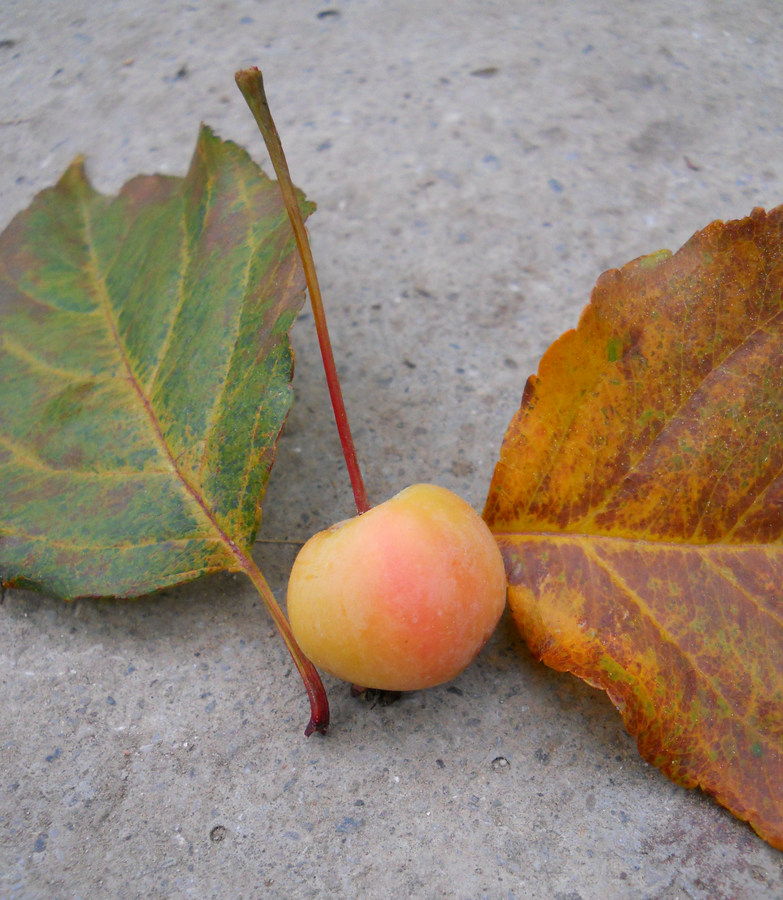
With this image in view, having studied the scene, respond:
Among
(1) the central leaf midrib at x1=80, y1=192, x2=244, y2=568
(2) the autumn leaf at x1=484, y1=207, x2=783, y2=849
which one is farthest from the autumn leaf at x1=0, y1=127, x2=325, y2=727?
(2) the autumn leaf at x1=484, y1=207, x2=783, y2=849

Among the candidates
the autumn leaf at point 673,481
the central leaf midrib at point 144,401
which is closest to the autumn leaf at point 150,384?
the central leaf midrib at point 144,401

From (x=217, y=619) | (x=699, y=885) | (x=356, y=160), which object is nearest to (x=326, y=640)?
(x=217, y=619)

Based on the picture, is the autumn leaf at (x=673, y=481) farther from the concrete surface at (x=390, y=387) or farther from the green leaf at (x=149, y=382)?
the green leaf at (x=149, y=382)

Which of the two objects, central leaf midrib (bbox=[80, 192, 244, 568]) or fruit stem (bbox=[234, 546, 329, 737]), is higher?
central leaf midrib (bbox=[80, 192, 244, 568])

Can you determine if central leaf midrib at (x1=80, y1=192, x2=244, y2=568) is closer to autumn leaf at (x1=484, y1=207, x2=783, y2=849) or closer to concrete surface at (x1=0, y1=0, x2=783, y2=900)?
concrete surface at (x1=0, y1=0, x2=783, y2=900)

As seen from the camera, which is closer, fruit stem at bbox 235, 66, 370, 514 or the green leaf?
fruit stem at bbox 235, 66, 370, 514

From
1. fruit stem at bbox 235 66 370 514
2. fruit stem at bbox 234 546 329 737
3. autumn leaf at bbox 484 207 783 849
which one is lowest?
fruit stem at bbox 234 546 329 737

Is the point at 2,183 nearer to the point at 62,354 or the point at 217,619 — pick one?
the point at 62,354

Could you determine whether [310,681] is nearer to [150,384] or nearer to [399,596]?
[399,596]
